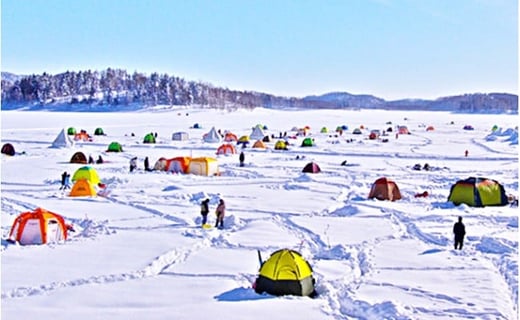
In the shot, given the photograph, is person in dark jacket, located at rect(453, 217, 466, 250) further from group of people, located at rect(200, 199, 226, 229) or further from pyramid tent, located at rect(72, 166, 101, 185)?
pyramid tent, located at rect(72, 166, 101, 185)

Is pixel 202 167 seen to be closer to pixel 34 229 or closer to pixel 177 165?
pixel 177 165

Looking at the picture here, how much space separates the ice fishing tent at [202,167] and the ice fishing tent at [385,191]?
29.1 feet

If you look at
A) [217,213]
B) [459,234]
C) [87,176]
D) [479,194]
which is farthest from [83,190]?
[479,194]

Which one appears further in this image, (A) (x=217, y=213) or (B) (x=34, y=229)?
(A) (x=217, y=213)

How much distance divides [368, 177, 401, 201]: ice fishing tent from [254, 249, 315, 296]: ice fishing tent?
463 inches

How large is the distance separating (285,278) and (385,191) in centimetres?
1221

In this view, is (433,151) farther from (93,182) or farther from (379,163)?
(93,182)

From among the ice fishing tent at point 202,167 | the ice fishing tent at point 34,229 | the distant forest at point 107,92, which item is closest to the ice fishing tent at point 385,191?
the ice fishing tent at point 202,167

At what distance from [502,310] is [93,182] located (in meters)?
17.8

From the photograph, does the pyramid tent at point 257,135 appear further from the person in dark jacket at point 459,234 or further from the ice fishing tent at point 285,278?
the ice fishing tent at point 285,278

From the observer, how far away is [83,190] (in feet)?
71.8

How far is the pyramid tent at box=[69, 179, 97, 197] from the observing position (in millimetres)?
21750

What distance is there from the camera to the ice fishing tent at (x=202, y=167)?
28.9 m

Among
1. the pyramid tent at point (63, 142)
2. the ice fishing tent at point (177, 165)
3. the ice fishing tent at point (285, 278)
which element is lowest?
the ice fishing tent at point (285, 278)
